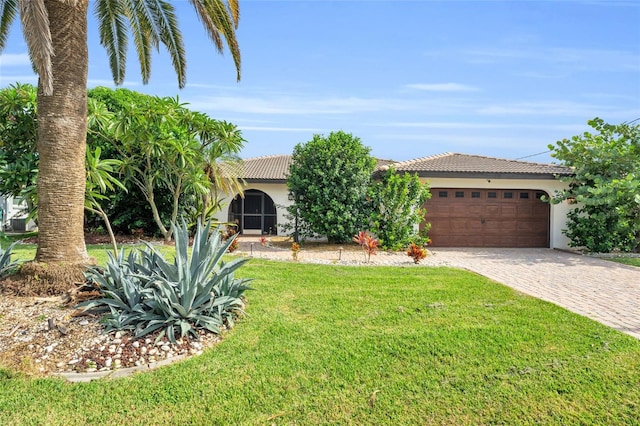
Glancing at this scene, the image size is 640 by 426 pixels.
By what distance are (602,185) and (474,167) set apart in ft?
14.5

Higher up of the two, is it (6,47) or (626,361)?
(6,47)

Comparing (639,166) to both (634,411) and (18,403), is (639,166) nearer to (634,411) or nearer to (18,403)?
(634,411)

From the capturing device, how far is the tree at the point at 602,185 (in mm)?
15648

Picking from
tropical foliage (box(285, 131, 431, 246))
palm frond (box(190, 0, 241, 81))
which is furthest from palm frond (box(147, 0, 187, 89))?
tropical foliage (box(285, 131, 431, 246))

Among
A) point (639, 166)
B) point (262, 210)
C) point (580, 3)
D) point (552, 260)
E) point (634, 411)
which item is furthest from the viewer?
point (262, 210)

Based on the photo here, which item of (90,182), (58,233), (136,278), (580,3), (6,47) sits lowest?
(136,278)

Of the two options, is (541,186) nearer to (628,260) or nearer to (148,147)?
(628,260)

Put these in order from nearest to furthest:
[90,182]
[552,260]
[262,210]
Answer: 1. [90,182]
2. [552,260]
3. [262,210]

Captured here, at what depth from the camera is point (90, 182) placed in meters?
7.73

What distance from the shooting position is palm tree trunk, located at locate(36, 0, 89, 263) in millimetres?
6504

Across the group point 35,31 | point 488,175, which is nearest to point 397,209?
point 488,175

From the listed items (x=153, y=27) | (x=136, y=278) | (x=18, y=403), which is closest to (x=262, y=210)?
(x=153, y=27)

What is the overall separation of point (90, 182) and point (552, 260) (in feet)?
43.7

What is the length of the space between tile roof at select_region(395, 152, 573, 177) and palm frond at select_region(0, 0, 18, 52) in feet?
40.7
